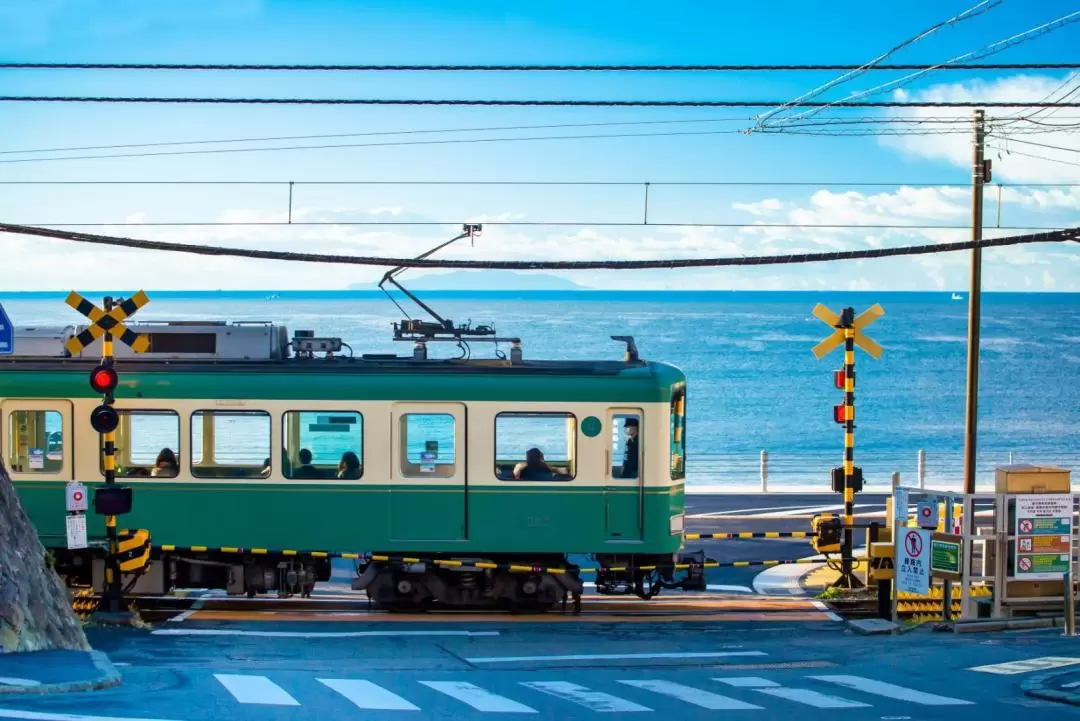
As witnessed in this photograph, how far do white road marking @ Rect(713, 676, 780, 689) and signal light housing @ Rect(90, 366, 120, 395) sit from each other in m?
8.32

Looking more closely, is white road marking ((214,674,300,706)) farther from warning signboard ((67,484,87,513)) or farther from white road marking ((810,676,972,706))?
white road marking ((810,676,972,706))

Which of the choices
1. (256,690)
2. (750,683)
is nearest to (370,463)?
(256,690)

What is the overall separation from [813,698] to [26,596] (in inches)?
302

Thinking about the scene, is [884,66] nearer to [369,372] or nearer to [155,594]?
[369,372]

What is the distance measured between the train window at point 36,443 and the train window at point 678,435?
7.99 metres

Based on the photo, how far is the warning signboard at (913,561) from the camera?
16.1 m

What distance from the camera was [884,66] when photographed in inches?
613

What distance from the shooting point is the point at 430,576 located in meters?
17.6

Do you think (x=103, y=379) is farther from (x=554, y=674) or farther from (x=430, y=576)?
(x=554, y=674)

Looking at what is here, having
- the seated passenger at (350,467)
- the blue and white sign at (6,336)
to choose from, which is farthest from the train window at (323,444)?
the blue and white sign at (6,336)

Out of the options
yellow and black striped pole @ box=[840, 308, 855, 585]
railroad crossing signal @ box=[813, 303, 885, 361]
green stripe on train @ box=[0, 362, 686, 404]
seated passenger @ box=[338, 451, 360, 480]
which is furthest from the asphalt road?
railroad crossing signal @ box=[813, 303, 885, 361]

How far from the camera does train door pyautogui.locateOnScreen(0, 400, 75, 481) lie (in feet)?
57.8

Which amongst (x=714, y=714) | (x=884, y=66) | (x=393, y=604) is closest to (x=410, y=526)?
(x=393, y=604)

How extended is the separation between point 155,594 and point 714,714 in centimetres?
918
